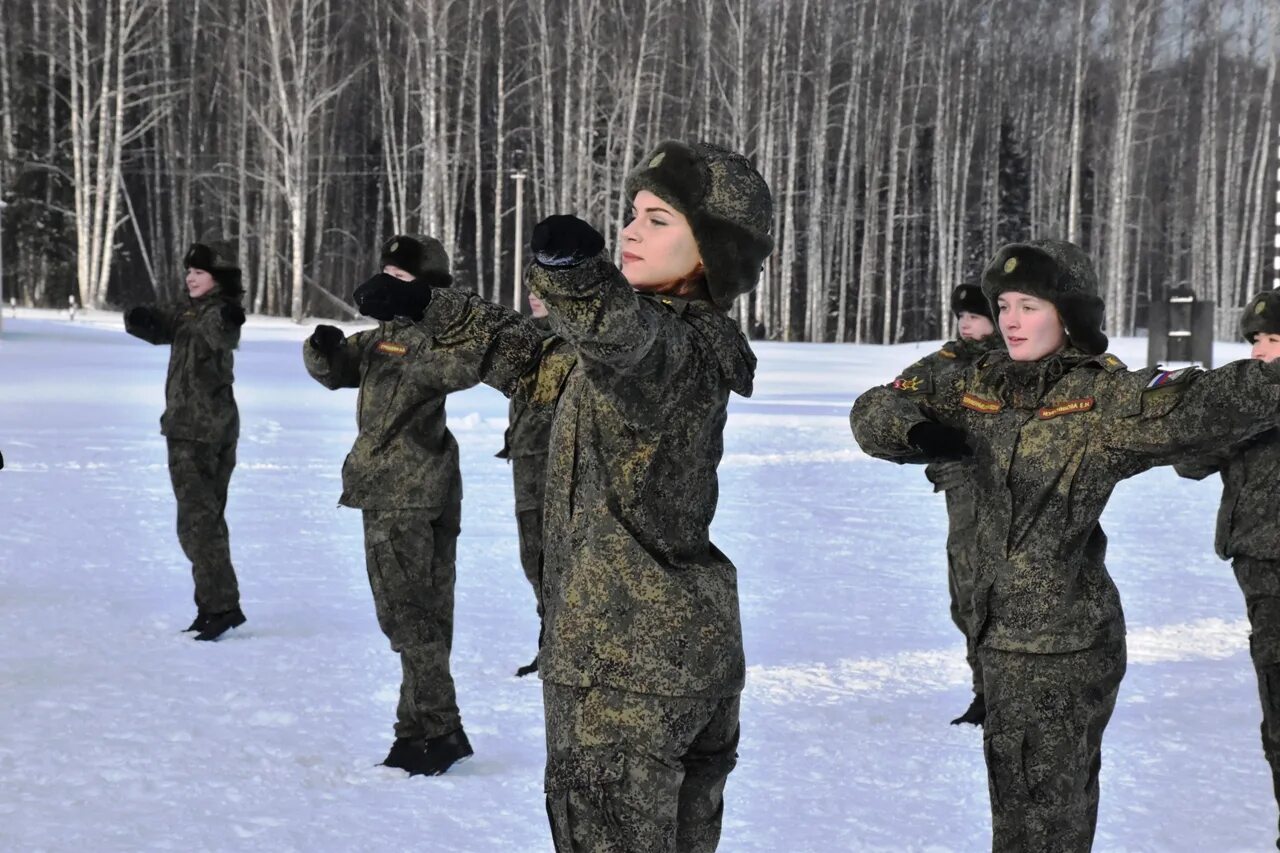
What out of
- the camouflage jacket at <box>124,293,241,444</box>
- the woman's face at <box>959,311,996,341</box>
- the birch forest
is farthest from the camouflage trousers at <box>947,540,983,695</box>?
the birch forest

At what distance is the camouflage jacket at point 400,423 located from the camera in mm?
4559

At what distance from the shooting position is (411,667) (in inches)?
179

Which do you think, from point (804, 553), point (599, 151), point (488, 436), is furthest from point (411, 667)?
point (599, 151)

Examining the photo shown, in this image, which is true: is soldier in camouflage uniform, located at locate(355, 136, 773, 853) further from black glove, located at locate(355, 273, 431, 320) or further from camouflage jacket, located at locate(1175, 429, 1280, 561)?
camouflage jacket, located at locate(1175, 429, 1280, 561)

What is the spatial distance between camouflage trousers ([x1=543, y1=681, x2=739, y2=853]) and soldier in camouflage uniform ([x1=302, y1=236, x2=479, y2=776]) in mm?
2263

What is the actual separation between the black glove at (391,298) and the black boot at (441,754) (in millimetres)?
2482

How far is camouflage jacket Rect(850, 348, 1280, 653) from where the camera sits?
296 cm

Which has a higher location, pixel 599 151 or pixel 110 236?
pixel 599 151

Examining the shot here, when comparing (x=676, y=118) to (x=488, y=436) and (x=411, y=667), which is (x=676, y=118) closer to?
(x=488, y=436)

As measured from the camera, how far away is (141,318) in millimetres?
6477

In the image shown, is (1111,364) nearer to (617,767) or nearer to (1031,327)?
(1031,327)

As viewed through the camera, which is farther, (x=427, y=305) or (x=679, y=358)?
(x=427, y=305)

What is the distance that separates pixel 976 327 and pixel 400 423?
2.61 m

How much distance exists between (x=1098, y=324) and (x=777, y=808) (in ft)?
5.94
